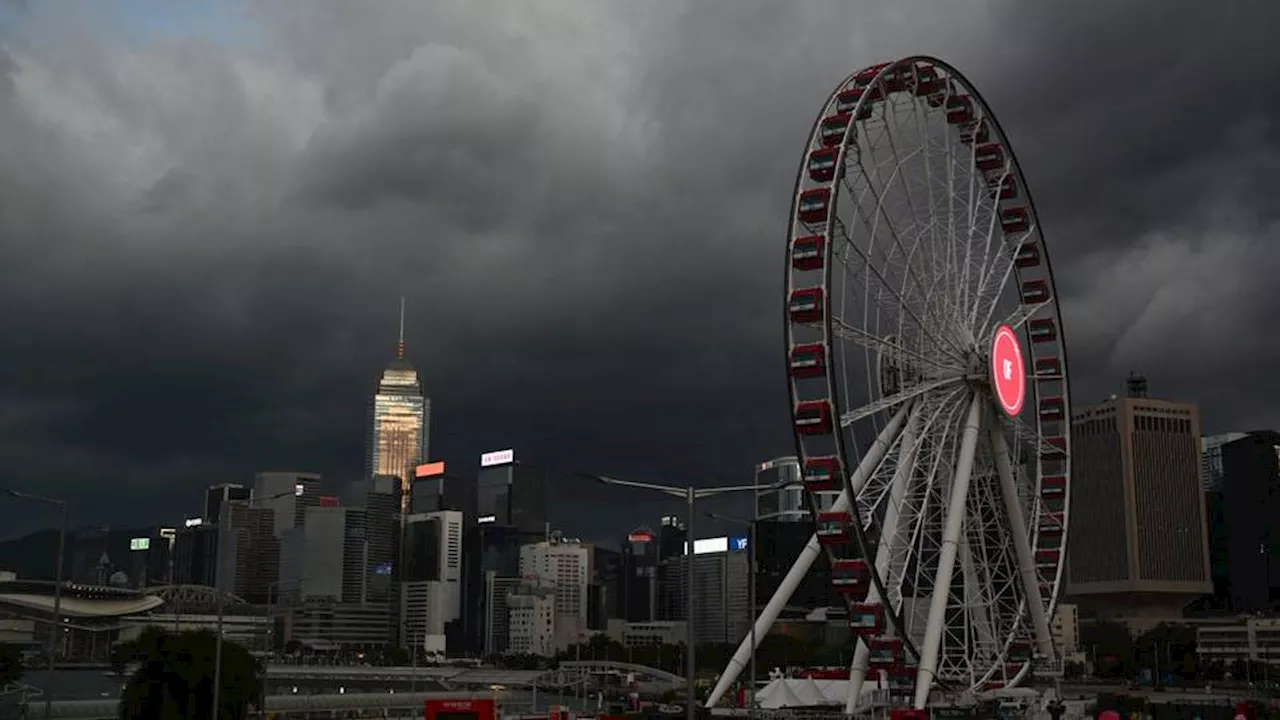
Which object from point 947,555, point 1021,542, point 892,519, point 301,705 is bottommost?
point 301,705

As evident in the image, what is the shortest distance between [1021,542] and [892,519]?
10704mm

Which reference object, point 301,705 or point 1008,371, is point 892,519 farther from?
point 301,705

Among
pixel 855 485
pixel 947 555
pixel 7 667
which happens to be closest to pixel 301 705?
pixel 7 667

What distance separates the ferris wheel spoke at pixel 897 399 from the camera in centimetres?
6956

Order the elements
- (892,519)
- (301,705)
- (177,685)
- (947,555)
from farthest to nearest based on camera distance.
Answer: (301,705) < (892,519) < (947,555) < (177,685)

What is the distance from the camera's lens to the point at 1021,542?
78625 millimetres

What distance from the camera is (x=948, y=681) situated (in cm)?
7800

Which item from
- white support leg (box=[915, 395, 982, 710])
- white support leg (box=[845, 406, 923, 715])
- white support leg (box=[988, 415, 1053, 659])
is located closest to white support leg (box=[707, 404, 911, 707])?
white support leg (box=[845, 406, 923, 715])

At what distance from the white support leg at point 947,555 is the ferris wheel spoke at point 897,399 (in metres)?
2.17

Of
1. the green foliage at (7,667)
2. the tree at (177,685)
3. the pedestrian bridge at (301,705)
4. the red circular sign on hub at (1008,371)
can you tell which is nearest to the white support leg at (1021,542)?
the red circular sign on hub at (1008,371)

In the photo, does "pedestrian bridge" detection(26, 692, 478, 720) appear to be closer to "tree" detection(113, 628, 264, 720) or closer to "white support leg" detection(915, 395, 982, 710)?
"tree" detection(113, 628, 264, 720)

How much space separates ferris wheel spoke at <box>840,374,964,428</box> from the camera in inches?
2739

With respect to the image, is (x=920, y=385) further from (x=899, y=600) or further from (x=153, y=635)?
(x=153, y=635)

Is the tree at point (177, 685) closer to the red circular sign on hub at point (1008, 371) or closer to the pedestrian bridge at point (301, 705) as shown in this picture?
the pedestrian bridge at point (301, 705)
